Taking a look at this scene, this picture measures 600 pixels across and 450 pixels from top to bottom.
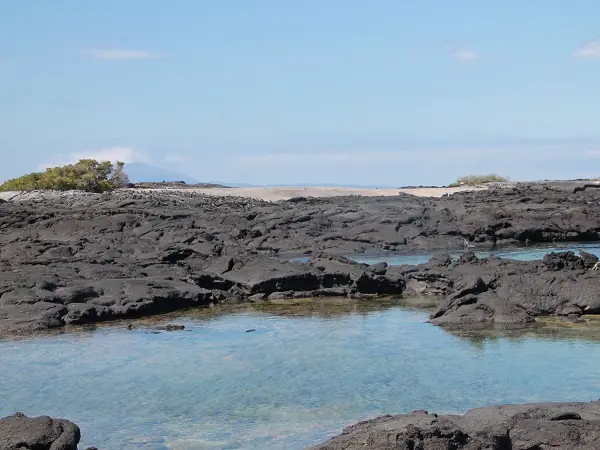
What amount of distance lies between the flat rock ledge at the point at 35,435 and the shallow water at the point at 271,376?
183 cm

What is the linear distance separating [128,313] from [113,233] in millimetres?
14447

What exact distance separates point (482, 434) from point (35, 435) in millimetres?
4615

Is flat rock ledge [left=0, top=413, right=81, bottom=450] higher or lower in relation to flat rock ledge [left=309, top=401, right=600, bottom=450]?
lower

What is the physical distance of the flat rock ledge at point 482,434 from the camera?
8891mm

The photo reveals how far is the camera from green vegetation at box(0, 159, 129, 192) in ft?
169

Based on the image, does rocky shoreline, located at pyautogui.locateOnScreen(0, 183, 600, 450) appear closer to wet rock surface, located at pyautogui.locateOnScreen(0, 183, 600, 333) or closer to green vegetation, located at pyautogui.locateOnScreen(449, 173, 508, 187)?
wet rock surface, located at pyautogui.locateOnScreen(0, 183, 600, 333)

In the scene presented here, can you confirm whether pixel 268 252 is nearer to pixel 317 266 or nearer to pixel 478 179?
pixel 317 266

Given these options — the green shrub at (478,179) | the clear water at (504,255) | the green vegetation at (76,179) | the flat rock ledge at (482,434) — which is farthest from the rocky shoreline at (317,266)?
the green shrub at (478,179)

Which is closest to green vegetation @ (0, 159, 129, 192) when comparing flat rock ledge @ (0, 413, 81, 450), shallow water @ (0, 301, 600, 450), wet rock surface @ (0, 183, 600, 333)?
wet rock surface @ (0, 183, 600, 333)

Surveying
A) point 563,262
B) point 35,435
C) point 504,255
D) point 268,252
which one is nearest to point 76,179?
point 268,252

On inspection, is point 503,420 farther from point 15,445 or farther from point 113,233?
point 113,233

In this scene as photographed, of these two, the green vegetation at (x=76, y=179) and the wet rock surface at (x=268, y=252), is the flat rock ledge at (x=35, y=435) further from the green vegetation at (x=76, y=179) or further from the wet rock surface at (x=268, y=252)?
the green vegetation at (x=76, y=179)

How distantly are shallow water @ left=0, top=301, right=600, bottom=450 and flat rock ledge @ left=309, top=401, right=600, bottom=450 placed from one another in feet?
7.49

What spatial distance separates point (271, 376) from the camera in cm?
1550
